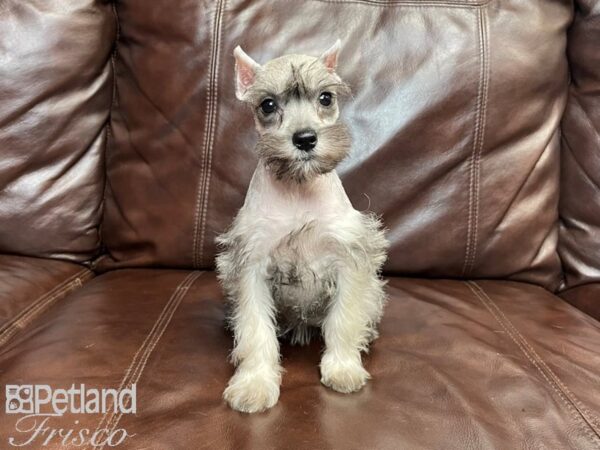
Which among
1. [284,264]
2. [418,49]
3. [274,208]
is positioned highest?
[418,49]

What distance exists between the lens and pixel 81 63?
188cm

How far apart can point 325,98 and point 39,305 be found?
37.1 inches

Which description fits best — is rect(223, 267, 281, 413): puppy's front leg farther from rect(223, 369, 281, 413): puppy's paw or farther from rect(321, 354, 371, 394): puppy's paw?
rect(321, 354, 371, 394): puppy's paw

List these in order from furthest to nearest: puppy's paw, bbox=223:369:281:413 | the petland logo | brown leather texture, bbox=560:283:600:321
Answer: brown leather texture, bbox=560:283:600:321, puppy's paw, bbox=223:369:281:413, the petland logo

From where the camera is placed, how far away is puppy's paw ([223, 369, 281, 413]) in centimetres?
118

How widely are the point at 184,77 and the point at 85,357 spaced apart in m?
0.92

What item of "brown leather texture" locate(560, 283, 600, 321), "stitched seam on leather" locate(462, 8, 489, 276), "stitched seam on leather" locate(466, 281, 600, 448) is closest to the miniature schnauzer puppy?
"stitched seam on leather" locate(466, 281, 600, 448)

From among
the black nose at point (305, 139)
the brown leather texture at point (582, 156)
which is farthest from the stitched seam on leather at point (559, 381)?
the black nose at point (305, 139)

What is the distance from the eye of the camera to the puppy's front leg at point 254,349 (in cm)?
120

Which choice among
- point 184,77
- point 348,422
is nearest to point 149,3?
point 184,77

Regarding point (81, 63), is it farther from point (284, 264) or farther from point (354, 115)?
point (284, 264)

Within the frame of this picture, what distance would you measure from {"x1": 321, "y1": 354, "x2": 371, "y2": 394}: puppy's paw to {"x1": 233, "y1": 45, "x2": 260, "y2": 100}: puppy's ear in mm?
649

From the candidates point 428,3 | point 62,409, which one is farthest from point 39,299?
point 428,3

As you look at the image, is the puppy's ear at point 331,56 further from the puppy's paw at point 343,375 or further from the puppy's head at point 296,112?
the puppy's paw at point 343,375
